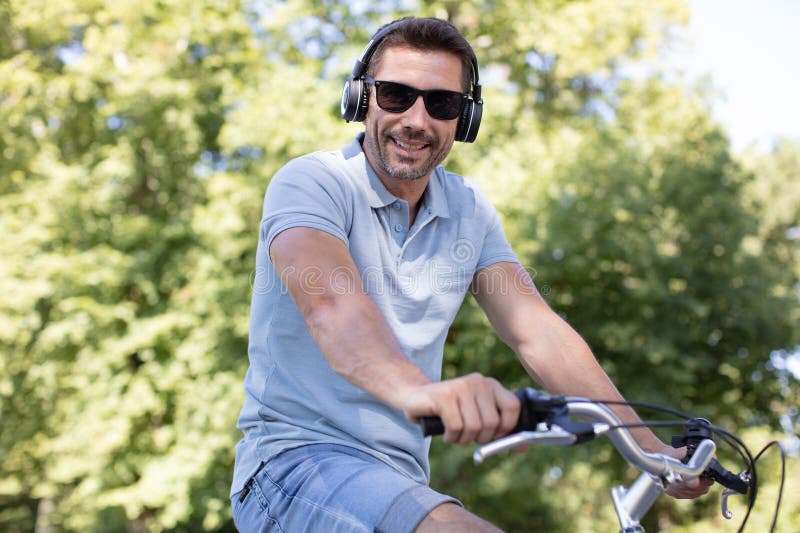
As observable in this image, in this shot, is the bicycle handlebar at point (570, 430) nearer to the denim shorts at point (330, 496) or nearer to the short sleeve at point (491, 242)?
the denim shorts at point (330, 496)

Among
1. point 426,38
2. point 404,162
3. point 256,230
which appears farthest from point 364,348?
point 256,230

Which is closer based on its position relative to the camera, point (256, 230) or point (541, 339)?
point (541, 339)

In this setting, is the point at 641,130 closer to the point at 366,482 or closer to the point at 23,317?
the point at 23,317

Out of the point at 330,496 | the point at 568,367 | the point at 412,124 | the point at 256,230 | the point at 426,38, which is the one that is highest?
Answer: the point at 426,38

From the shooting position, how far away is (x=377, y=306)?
2.45 m

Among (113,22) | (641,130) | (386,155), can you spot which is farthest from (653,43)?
(386,155)

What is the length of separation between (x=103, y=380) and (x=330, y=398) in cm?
1430

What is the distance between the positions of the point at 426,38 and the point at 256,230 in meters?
12.5

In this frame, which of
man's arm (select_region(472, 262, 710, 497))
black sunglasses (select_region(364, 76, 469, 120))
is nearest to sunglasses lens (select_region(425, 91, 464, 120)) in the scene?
black sunglasses (select_region(364, 76, 469, 120))

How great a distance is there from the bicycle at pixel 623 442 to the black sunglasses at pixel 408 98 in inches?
43.2

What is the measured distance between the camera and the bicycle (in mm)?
1745

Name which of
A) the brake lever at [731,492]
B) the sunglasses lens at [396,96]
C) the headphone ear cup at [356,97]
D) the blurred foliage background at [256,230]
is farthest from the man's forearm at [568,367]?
the blurred foliage background at [256,230]

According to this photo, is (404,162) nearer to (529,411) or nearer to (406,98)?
(406,98)

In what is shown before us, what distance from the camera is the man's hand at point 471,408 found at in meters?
1.70
